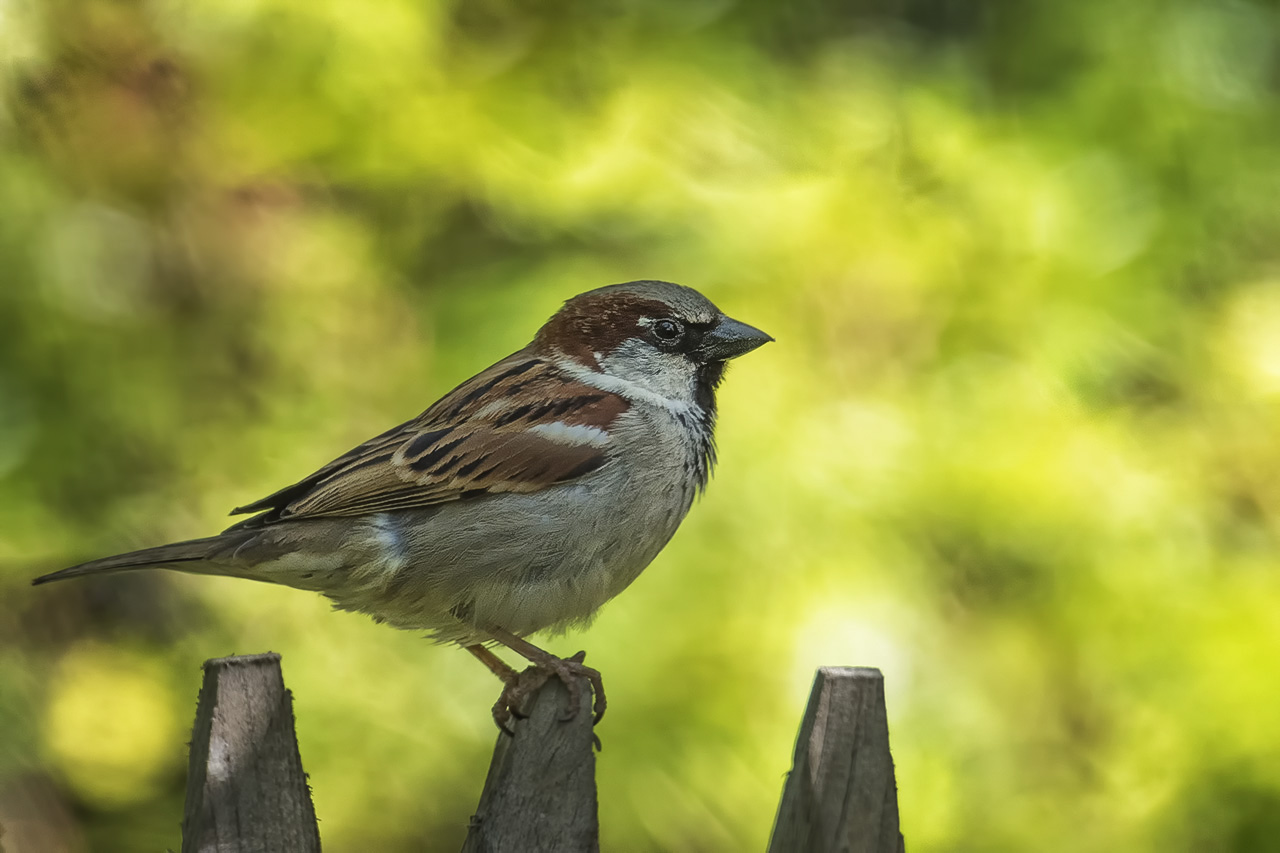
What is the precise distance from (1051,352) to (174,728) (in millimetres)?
2062

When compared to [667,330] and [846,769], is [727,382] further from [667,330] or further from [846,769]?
[846,769]

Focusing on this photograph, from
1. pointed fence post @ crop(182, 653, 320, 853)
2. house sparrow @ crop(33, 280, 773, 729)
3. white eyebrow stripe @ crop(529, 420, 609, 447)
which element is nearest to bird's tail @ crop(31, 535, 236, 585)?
house sparrow @ crop(33, 280, 773, 729)

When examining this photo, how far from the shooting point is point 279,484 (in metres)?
2.61

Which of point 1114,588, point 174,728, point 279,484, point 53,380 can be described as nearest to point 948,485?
point 1114,588

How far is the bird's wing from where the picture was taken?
6.20 ft

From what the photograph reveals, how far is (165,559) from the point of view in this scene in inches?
70.5

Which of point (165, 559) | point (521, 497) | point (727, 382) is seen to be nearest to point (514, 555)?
point (521, 497)

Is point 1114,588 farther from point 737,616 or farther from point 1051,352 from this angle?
point 737,616

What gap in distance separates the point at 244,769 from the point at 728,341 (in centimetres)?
111

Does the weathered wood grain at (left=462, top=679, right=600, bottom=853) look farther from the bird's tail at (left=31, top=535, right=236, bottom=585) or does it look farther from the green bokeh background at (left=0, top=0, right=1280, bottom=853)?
the green bokeh background at (left=0, top=0, right=1280, bottom=853)

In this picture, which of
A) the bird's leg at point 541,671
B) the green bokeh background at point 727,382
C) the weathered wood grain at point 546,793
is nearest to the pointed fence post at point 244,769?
the weathered wood grain at point 546,793

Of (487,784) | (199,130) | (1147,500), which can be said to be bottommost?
(487,784)

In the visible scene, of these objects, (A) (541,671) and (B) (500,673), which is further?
A: (B) (500,673)

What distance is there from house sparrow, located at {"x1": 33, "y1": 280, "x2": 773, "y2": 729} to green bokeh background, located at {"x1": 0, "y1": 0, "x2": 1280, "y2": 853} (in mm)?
503
